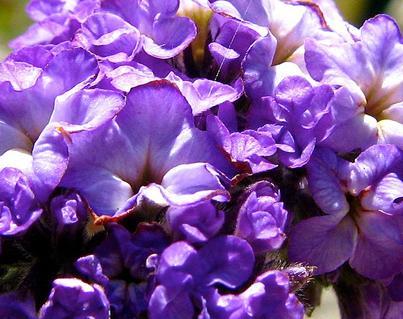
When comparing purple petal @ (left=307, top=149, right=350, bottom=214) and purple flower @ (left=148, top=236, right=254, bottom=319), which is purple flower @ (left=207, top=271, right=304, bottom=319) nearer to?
purple flower @ (left=148, top=236, right=254, bottom=319)

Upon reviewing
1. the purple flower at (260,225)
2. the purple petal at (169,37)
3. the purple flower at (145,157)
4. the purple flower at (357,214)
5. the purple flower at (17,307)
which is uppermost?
the purple petal at (169,37)

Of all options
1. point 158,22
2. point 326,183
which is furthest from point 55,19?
point 326,183

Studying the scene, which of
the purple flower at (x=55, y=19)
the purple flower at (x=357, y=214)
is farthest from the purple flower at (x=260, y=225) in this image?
the purple flower at (x=55, y=19)

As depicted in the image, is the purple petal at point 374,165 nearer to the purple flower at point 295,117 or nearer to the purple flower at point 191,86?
the purple flower at point 295,117

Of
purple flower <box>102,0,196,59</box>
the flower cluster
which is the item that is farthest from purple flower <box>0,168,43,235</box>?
purple flower <box>102,0,196,59</box>

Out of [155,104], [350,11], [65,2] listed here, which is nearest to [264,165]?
[155,104]

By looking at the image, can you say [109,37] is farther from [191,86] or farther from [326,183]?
[326,183]
